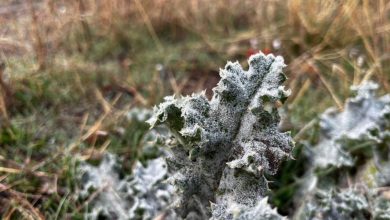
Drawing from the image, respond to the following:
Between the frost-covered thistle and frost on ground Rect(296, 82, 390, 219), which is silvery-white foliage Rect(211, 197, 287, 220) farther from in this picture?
frost on ground Rect(296, 82, 390, 219)

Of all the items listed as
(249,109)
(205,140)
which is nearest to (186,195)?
(205,140)

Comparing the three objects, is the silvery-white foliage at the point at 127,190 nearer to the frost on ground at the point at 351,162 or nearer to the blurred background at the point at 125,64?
the blurred background at the point at 125,64

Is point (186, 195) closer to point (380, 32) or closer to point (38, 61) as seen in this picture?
point (38, 61)

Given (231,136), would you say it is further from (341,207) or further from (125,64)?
(125,64)

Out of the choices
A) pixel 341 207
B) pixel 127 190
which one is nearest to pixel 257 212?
pixel 341 207

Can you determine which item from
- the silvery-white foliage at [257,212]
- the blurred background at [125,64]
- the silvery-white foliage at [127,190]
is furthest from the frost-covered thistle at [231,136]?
the blurred background at [125,64]

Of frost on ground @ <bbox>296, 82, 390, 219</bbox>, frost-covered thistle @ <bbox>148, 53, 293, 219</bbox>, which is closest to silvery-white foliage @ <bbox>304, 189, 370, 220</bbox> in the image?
frost on ground @ <bbox>296, 82, 390, 219</bbox>
